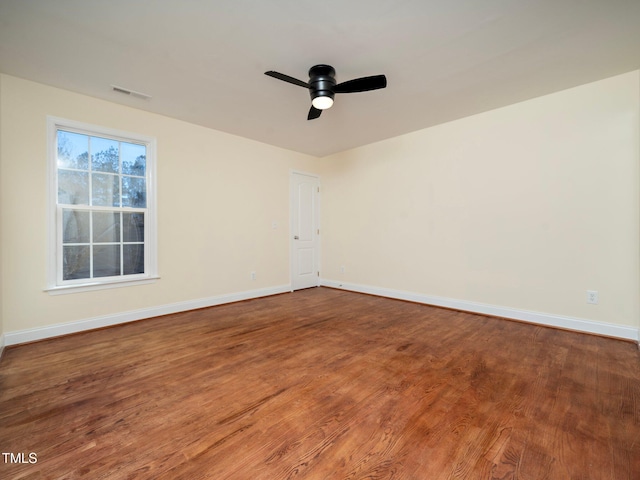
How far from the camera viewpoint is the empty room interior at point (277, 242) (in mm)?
1541

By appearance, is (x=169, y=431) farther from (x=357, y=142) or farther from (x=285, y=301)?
(x=357, y=142)

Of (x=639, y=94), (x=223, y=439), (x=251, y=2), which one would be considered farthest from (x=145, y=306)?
(x=639, y=94)

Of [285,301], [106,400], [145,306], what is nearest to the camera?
[106,400]

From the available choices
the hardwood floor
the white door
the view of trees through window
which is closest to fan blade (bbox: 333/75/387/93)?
the hardwood floor

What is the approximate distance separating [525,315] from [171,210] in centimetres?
475

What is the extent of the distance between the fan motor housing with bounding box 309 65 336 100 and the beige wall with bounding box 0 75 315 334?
7.33 ft

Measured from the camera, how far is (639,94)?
8.98ft

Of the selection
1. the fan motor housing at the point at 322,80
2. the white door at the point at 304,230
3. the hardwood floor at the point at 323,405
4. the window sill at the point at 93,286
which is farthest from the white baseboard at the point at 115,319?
the fan motor housing at the point at 322,80

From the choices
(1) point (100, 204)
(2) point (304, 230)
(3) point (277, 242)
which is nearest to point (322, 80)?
(1) point (100, 204)

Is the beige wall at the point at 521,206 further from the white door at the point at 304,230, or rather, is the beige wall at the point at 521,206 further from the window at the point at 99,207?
the window at the point at 99,207

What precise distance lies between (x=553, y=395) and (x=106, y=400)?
3009mm

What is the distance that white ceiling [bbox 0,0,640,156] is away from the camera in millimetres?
1938

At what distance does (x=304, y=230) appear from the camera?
5.53 meters

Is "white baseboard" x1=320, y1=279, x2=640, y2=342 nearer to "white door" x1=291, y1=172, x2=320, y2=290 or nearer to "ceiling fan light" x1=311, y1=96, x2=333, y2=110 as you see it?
"white door" x1=291, y1=172, x2=320, y2=290
